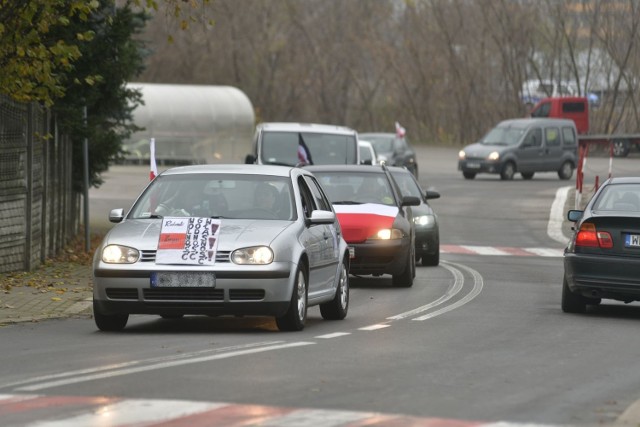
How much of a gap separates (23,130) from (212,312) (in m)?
8.20

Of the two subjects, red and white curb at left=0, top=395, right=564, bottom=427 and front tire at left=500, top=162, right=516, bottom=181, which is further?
front tire at left=500, top=162, right=516, bottom=181

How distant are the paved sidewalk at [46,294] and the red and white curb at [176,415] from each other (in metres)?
6.12

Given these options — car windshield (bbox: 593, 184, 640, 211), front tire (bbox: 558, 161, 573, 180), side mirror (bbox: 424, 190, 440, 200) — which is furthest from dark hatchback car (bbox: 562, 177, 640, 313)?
front tire (bbox: 558, 161, 573, 180)

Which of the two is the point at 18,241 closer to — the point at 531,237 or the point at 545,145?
the point at 531,237

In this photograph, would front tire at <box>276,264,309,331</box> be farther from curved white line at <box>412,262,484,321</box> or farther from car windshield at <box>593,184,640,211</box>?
car windshield at <box>593,184,640,211</box>

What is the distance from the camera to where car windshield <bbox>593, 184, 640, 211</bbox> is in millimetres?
17234

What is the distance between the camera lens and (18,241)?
69.1 feet

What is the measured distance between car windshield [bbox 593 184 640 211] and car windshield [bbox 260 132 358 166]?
12.4m

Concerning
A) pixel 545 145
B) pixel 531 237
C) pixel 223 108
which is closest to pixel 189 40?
pixel 223 108

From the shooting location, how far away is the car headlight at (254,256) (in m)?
14.0

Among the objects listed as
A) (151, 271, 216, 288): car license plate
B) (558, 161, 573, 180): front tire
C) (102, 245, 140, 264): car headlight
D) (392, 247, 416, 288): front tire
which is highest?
(102, 245, 140, 264): car headlight

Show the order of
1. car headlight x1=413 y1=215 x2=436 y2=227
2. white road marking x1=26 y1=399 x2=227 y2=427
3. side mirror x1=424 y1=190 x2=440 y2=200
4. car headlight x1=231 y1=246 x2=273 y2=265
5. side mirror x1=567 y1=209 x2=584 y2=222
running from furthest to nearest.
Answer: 1. side mirror x1=424 y1=190 x2=440 y2=200
2. car headlight x1=413 y1=215 x2=436 y2=227
3. side mirror x1=567 y1=209 x2=584 y2=222
4. car headlight x1=231 y1=246 x2=273 y2=265
5. white road marking x1=26 y1=399 x2=227 y2=427

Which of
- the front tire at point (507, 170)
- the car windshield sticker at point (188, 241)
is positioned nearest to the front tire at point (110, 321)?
the car windshield sticker at point (188, 241)

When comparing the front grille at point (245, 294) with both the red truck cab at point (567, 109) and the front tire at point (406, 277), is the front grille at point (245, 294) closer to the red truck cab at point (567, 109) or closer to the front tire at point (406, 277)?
the front tire at point (406, 277)
